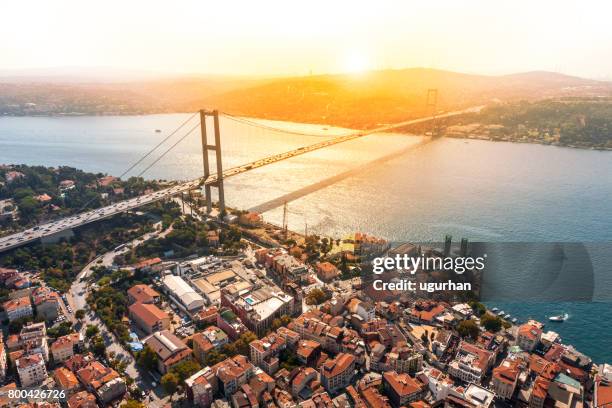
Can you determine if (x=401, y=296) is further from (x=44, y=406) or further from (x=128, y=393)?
(x=44, y=406)

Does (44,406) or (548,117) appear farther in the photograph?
(548,117)

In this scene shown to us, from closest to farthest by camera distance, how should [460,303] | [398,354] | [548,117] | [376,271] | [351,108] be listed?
[398,354] → [460,303] → [376,271] → [548,117] → [351,108]

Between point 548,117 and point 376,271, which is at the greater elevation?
point 548,117

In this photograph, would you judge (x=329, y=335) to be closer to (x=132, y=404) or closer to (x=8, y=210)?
(x=132, y=404)

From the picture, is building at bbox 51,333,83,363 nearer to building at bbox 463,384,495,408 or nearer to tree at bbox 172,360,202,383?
tree at bbox 172,360,202,383

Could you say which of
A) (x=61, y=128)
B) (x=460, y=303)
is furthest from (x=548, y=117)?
(x=61, y=128)

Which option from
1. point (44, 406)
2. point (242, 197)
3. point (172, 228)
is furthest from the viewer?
point (242, 197)
